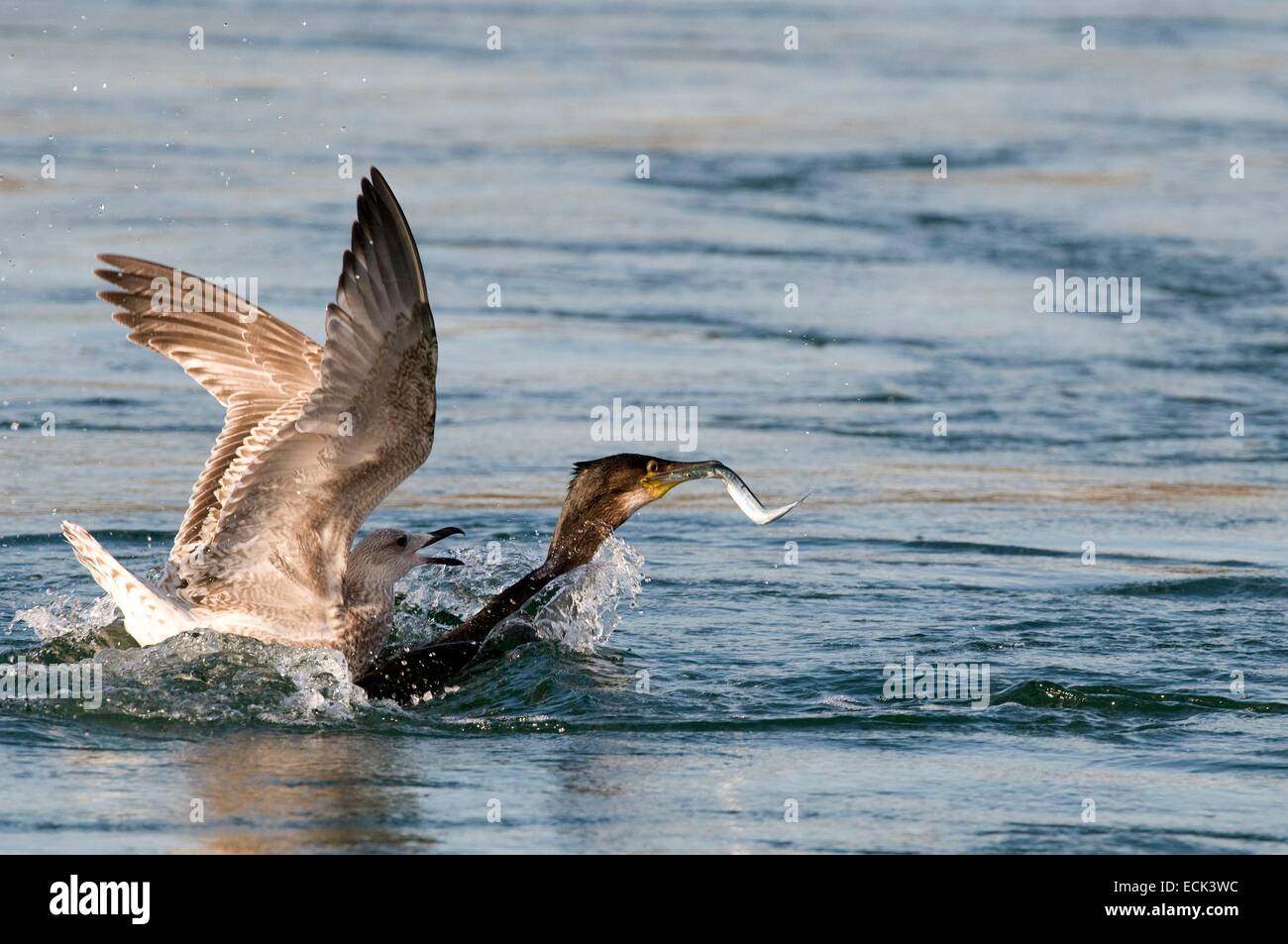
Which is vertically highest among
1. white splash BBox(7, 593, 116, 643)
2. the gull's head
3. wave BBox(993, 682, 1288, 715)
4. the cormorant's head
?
the cormorant's head

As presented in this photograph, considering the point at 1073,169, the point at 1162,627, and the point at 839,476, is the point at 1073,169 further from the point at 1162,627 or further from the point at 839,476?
the point at 1162,627

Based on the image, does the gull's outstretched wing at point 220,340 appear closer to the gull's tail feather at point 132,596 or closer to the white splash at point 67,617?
the white splash at point 67,617

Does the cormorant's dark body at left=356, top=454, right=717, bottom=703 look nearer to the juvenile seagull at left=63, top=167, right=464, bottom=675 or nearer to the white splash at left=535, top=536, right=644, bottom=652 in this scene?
the white splash at left=535, top=536, right=644, bottom=652

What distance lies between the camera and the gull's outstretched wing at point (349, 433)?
22.7 feet

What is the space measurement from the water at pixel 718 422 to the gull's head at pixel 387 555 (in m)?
0.46

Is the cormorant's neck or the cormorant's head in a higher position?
the cormorant's head

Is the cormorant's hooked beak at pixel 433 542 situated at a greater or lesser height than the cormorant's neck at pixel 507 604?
greater

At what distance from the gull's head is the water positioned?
46 cm

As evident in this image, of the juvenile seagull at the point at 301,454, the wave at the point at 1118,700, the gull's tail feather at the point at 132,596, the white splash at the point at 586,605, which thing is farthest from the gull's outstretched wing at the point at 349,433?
the wave at the point at 1118,700

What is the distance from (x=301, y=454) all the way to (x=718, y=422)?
473 centimetres

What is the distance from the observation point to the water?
6488 mm

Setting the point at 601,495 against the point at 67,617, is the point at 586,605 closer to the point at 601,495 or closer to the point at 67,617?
the point at 601,495

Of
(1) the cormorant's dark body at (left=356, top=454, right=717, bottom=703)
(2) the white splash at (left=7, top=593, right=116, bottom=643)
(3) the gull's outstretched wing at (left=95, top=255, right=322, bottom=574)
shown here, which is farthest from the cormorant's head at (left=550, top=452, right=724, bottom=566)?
(2) the white splash at (left=7, top=593, right=116, bottom=643)

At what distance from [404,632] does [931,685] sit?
2297 millimetres
